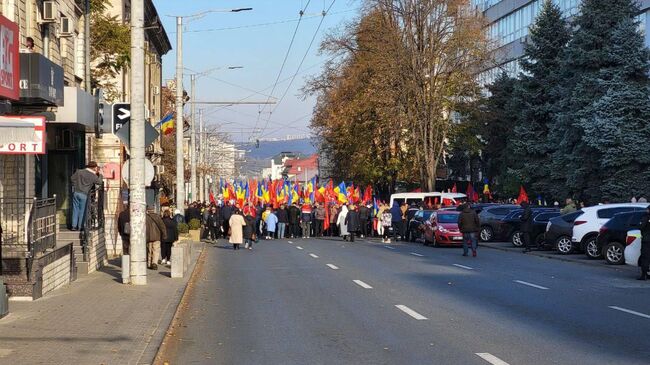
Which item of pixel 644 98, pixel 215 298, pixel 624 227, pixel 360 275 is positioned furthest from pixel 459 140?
pixel 215 298

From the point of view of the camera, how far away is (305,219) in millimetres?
47656

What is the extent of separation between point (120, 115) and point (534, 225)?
1742cm

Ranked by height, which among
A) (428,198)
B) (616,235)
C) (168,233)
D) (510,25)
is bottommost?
(616,235)

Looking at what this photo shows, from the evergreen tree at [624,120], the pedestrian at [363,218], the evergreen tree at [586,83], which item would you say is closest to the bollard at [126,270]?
the pedestrian at [363,218]

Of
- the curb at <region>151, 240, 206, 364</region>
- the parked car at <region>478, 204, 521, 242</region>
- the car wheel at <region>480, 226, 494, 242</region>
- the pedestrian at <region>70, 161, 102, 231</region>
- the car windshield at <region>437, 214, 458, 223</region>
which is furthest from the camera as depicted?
the car wheel at <region>480, 226, 494, 242</region>

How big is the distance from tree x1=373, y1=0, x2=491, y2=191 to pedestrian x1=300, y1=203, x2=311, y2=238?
946 centimetres

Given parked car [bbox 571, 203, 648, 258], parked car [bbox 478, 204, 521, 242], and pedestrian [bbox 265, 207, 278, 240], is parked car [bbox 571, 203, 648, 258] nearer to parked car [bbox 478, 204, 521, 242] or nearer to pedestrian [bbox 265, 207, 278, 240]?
parked car [bbox 478, 204, 521, 242]

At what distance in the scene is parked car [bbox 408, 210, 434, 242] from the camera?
39812 mm

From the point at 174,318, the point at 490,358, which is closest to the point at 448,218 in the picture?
the point at 174,318

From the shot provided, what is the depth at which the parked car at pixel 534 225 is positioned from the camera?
105 ft

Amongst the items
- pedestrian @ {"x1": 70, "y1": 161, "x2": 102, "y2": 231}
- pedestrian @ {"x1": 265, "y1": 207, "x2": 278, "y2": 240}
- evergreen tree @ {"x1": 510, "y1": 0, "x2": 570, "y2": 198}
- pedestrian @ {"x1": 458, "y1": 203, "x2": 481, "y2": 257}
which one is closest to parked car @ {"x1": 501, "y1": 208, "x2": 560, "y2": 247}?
pedestrian @ {"x1": 458, "y1": 203, "x2": 481, "y2": 257}

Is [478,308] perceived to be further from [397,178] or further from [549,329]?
[397,178]

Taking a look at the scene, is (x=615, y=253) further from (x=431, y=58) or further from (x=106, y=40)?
(x=431, y=58)

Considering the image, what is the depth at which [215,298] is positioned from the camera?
1672 centimetres
